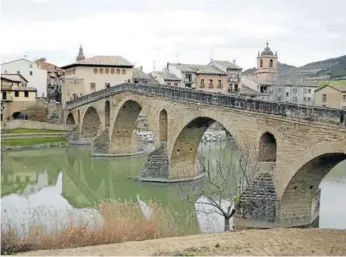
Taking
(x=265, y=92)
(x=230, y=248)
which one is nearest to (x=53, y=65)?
(x=265, y=92)

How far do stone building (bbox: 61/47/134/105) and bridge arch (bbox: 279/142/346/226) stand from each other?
3684cm

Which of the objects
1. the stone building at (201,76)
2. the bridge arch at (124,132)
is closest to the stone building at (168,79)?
the stone building at (201,76)

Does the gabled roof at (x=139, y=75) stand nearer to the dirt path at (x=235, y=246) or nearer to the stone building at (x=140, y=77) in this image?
the stone building at (x=140, y=77)

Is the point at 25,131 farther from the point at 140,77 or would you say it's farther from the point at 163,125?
the point at 163,125

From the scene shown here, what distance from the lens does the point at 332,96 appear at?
52719mm

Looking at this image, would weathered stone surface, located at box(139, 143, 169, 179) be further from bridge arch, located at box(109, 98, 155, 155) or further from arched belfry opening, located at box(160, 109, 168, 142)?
bridge arch, located at box(109, 98, 155, 155)

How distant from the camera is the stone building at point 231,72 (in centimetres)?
6094

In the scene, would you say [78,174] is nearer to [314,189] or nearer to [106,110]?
[106,110]

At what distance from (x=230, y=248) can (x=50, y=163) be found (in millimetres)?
26553

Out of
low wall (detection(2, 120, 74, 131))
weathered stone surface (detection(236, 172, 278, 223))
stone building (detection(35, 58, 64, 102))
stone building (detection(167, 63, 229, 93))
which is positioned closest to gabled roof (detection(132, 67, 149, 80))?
stone building (detection(167, 63, 229, 93))

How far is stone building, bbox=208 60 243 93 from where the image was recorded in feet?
200

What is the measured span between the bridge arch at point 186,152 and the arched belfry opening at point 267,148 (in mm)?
7614

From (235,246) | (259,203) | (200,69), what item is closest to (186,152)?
(259,203)

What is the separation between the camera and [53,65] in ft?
232
